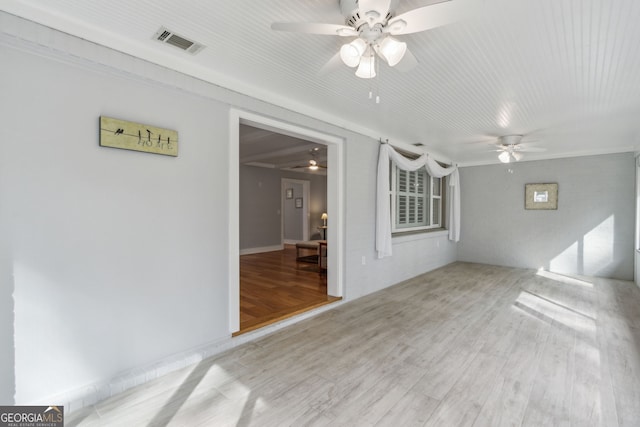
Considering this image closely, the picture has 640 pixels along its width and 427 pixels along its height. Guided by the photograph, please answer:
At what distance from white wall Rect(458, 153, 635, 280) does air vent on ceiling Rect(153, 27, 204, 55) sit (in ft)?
21.8

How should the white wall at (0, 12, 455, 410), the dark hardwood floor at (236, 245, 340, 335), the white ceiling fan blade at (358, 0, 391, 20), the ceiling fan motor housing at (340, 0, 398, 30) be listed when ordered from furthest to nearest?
the dark hardwood floor at (236, 245, 340, 335), the white wall at (0, 12, 455, 410), the ceiling fan motor housing at (340, 0, 398, 30), the white ceiling fan blade at (358, 0, 391, 20)

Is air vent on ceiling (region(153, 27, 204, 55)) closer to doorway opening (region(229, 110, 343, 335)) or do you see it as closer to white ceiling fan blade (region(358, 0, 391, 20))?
doorway opening (region(229, 110, 343, 335))

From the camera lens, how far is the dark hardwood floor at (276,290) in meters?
3.32

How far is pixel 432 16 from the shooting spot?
4.77 feet

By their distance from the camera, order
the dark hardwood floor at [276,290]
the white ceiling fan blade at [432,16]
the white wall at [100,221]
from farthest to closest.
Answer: the dark hardwood floor at [276,290] → the white wall at [100,221] → the white ceiling fan blade at [432,16]

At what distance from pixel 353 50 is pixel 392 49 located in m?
0.22

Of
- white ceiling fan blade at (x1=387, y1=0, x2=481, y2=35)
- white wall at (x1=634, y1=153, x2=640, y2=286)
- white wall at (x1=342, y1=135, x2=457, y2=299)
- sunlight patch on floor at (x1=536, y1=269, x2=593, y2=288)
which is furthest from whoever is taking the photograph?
sunlight patch on floor at (x1=536, y1=269, x2=593, y2=288)

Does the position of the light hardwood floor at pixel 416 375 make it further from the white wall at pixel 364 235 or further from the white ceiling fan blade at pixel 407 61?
the white ceiling fan blade at pixel 407 61

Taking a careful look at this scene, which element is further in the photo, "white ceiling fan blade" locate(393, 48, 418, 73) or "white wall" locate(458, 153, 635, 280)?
"white wall" locate(458, 153, 635, 280)

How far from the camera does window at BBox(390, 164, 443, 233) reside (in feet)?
18.0

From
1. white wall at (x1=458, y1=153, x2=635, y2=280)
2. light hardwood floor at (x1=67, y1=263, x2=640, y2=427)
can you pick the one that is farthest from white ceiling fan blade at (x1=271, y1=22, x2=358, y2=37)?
white wall at (x1=458, y1=153, x2=635, y2=280)

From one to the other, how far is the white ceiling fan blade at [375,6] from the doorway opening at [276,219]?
5.19 ft

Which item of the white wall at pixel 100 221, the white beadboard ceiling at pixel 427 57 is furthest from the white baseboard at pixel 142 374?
the white beadboard ceiling at pixel 427 57

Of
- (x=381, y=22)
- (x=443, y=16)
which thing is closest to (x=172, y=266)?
(x=381, y=22)
